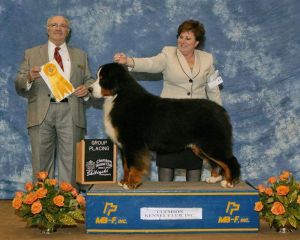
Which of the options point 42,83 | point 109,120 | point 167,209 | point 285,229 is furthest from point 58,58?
point 285,229

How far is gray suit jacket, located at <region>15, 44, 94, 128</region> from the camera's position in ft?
17.1

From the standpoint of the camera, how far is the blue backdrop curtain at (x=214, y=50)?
6336 millimetres

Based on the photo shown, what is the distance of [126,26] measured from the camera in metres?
6.38

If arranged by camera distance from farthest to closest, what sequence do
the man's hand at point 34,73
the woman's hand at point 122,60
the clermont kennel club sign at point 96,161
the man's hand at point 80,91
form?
the clermont kennel club sign at point 96,161, the man's hand at point 80,91, the man's hand at point 34,73, the woman's hand at point 122,60

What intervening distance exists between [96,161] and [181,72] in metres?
1.52

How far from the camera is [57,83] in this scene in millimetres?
5098

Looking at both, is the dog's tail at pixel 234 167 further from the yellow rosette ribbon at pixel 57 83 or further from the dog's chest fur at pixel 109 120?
the yellow rosette ribbon at pixel 57 83

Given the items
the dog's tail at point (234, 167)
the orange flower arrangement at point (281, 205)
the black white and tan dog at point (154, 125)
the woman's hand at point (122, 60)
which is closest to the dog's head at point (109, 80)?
the black white and tan dog at point (154, 125)

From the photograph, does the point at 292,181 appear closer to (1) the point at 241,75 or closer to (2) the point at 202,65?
(2) the point at 202,65

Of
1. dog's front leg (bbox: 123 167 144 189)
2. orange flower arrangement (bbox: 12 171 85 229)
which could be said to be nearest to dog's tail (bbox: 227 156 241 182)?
dog's front leg (bbox: 123 167 144 189)

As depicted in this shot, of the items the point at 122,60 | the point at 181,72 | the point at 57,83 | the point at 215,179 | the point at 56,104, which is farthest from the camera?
the point at 56,104

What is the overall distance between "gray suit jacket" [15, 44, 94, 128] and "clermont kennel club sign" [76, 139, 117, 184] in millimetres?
278

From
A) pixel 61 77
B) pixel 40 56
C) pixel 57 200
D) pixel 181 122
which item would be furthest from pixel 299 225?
pixel 40 56

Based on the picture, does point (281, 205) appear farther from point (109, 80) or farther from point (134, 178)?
point (109, 80)
